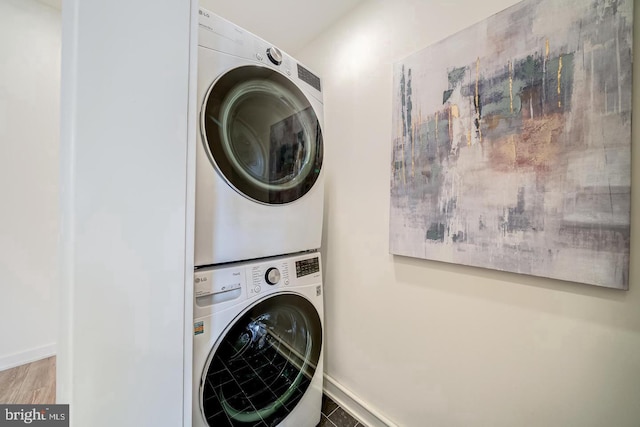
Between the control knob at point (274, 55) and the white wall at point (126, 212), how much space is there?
36 centimetres

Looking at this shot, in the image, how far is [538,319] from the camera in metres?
0.73

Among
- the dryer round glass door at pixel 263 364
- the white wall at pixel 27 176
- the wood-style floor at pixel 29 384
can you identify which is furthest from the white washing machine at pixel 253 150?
the white wall at pixel 27 176

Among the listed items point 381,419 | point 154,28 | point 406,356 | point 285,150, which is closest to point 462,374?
point 406,356

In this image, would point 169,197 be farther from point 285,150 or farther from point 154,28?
point 285,150

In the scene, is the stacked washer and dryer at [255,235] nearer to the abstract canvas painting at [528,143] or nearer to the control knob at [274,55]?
the control knob at [274,55]

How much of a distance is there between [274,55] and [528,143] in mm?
967

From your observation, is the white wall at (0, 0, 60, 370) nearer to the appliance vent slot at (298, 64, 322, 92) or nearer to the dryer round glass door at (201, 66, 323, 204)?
the dryer round glass door at (201, 66, 323, 204)

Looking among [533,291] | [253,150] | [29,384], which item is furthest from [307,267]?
[29,384]

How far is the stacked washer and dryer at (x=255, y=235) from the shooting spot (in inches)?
28.4

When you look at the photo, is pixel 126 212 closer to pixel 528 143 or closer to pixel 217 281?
pixel 217 281

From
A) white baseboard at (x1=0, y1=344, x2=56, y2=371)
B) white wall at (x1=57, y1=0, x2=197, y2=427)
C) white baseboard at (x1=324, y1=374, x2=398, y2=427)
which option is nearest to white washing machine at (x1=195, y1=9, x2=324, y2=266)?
white wall at (x1=57, y1=0, x2=197, y2=427)

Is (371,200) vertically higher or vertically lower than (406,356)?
higher

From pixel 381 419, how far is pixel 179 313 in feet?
3.70

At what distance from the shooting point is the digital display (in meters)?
0.99
